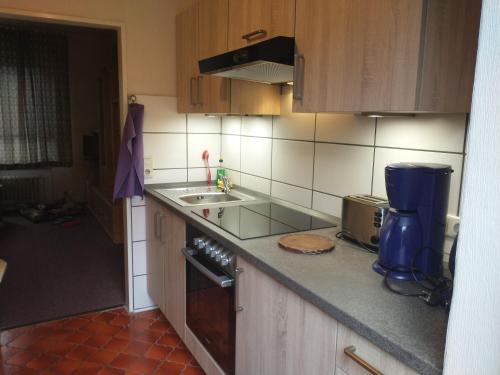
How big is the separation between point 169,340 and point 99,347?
1.30 ft

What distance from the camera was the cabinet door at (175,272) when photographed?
209 cm

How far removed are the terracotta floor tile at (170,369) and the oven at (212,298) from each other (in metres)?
0.25

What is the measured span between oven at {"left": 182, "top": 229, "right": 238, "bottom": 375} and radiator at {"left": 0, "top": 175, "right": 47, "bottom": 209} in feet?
15.7

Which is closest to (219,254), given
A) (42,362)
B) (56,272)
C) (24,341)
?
(42,362)

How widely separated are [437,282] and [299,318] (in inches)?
15.7

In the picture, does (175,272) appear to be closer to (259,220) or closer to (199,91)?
(259,220)

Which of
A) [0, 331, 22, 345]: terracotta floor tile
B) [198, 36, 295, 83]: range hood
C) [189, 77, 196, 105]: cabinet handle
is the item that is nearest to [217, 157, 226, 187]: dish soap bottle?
[189, 77, 196, 105]: cabinet handle

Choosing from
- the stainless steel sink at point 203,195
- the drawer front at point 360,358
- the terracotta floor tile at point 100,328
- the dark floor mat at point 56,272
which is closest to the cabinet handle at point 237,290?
the drawer front at point 360,358

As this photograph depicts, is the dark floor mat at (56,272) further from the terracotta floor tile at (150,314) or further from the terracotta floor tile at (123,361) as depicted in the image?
the terracotta floor tile at (123,361)

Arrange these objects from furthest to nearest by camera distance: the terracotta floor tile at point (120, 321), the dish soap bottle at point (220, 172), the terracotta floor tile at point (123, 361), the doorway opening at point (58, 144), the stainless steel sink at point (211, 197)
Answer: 1. the doorway opening at point (58, 144)
2. the dish soap bottle at point (220, 172)
3. the terracotta floor tile at point (120, 321)
4. the stainless steel sink at point (211, 197)
5. the terracotta floor tile at point (123, 361)

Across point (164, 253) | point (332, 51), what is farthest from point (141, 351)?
point (332, 51)

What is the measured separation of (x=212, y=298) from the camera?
1769mm

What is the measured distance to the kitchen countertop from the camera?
2.78ft

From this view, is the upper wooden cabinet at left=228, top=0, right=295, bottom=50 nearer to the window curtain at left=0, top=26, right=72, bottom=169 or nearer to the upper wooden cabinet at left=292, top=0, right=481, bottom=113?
the upper wooden cabinet at left=292, top=0, right=481, bottom=113
